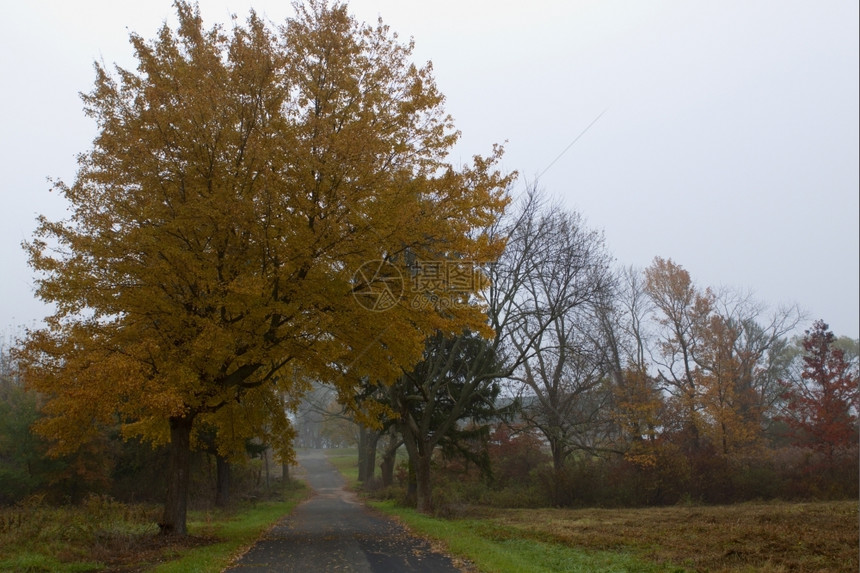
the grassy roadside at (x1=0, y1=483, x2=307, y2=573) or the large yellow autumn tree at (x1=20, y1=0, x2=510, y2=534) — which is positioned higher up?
the large yellow autumn tree at (x1=20, y1=0, x2=510, y2=534)

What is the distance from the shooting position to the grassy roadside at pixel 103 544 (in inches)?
389

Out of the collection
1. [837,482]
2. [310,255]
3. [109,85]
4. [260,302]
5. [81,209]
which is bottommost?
[837,482]

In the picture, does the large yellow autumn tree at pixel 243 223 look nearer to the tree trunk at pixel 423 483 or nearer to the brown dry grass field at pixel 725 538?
the brown dry grass field at pixel 725 538

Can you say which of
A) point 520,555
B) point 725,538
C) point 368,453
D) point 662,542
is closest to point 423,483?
point 662,542

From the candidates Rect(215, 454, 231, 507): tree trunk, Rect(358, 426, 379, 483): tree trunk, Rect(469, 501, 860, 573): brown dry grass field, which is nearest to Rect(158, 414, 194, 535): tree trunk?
Rect(469, 501, 860, 573): brown dry grass field

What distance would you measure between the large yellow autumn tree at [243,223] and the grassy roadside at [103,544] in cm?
112

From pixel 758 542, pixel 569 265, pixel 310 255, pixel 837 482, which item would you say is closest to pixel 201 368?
pixel 310 255

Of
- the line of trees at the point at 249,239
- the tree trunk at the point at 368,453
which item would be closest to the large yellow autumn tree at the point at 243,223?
the line of trees at the point at 249,239

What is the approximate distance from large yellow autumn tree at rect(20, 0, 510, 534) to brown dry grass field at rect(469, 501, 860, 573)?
6028mm

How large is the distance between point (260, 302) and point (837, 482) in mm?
29268

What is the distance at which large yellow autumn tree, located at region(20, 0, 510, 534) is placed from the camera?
1123 centimetres

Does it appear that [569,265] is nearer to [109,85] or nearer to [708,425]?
[109,85]

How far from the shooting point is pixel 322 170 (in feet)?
36.8

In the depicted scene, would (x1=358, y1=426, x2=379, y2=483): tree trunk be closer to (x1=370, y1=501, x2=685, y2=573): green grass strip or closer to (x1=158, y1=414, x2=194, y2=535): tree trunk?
(x1=370, y1=501, x2=685, y2=573): green grass strip
